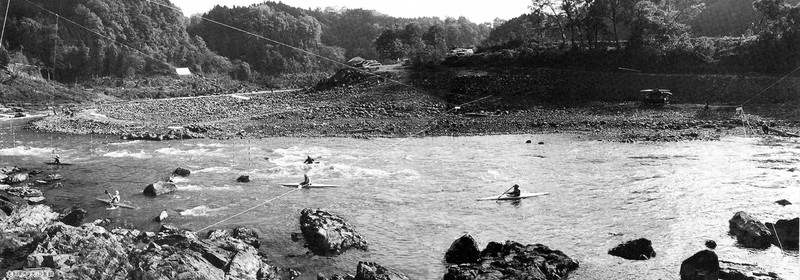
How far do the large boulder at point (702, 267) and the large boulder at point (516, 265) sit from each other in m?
2.44

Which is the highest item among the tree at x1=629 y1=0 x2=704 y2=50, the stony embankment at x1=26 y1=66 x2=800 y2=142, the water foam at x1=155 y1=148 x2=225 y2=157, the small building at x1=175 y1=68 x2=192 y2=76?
the tree at x1=629 y1=0 x2=704 y2=50

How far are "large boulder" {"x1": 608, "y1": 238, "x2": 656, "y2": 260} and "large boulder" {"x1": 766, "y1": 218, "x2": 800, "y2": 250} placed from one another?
10.6 ft

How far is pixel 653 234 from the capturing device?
16.9m

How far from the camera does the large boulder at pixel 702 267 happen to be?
13070 millimetres

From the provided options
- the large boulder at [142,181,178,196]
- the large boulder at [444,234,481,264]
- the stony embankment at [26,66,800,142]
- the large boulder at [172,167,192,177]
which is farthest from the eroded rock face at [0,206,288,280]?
the stony embankment at [26,66,800,142]

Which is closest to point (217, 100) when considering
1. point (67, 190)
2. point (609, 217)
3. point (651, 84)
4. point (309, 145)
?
point (309, 145)

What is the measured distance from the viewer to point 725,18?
66250mm

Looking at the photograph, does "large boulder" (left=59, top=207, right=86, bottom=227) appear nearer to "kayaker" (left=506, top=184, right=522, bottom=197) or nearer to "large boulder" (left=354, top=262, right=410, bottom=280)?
"large boulder" (left=354, top=262, right=410, bottom=280)

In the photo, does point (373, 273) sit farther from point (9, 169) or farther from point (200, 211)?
point (9, 169)

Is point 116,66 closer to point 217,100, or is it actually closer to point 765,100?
point 217,100

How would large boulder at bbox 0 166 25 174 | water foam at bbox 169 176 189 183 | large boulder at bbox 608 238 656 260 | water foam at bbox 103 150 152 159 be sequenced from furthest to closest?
water foam at bbox 103 150 152 159 < large boulder at bbox 0 166 25 174 < water foam at bbox 169 176 189 183 < large boulder at bbox 608 238 656 260

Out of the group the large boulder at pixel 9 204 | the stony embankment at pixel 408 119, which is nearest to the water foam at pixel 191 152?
the stony embankment at pixel 408 119

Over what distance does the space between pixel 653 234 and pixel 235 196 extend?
563 inches

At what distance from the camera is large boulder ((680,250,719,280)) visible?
13070mm
